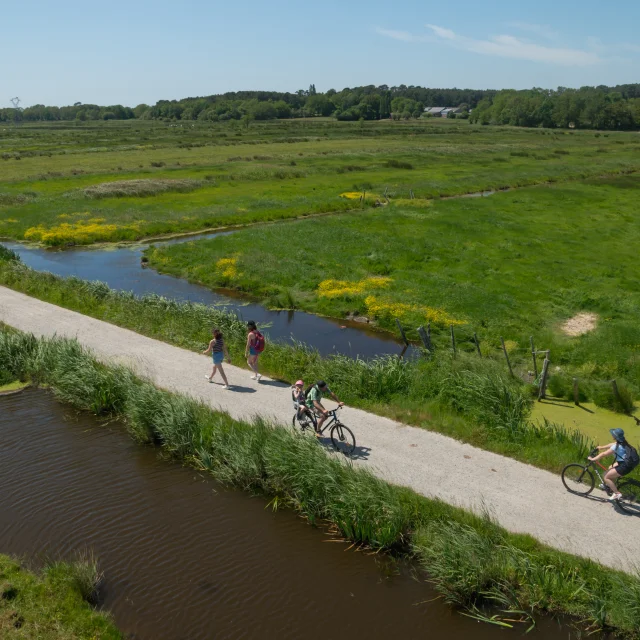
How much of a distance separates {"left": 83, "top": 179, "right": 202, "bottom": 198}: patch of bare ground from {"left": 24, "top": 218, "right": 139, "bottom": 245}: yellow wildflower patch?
41.0 feet

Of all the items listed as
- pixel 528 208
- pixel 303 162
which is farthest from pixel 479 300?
pixel 303 162

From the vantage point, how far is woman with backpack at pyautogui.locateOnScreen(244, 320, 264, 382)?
2022cm

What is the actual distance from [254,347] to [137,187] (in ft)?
166

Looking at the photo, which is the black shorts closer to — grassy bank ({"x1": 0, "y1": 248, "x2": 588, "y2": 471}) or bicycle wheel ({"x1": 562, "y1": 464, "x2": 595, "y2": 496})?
bicycle wheel ({"x1": 562, "y1": 464, "x2": 595, "y2": 496})

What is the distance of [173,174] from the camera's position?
78.7m

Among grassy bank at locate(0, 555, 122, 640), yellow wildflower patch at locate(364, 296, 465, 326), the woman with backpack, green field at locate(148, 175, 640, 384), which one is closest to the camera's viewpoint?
grassy bank at locate(0, 555, 122, 640)

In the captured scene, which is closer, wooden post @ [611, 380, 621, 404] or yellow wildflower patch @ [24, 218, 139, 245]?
wooden post @ [611, 380, 621, 404]

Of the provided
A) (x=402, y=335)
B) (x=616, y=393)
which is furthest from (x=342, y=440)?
(x=402, y=335)

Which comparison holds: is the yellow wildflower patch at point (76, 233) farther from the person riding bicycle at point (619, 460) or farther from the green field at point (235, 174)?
the person riding bicycle at point (619, 460)

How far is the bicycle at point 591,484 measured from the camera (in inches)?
542

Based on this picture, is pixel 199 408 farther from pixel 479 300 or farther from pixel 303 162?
pixel 303 162

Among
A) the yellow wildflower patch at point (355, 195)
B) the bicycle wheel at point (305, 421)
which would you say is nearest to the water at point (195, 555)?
the bicycle wheel at point (305, 421)

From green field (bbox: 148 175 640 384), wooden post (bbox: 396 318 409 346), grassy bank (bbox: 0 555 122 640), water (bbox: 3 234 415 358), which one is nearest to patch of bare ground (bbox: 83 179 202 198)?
water (bbox: 3 234 415 358)

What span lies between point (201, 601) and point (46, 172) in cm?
7949
